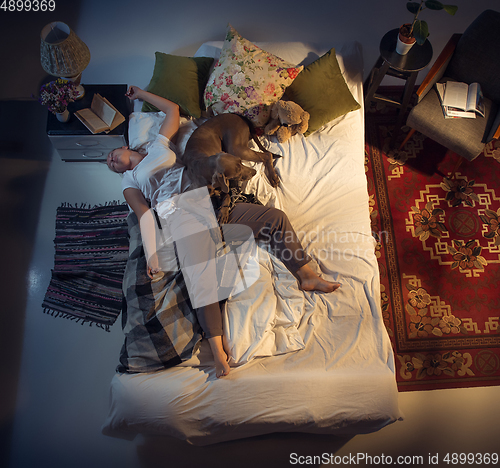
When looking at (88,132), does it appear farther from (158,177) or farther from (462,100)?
(462,100)

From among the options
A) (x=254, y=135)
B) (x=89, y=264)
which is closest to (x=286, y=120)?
(x=254, y=135)

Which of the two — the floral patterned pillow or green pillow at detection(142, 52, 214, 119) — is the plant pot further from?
green pillow at detection(142, 52, 214, 119)

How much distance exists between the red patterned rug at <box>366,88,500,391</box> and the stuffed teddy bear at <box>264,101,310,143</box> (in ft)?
2.58

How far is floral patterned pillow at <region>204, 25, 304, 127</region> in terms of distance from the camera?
2158mm

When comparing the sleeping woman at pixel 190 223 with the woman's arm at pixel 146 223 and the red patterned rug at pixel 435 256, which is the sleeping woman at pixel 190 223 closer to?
the woman's arm at pixel 146 223

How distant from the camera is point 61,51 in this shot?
210 centimetres

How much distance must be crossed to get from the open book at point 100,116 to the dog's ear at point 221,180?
1.02 meters

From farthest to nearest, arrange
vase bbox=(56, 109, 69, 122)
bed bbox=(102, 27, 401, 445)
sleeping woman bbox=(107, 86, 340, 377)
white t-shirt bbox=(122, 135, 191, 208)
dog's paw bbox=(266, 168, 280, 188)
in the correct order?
vase bbox=(56, 109, 69, 122), dog's paw bbox=(266, 168, 280, 188), white t-shirt bbox=(122, 135, 191, 208), sleeping woman bbox=(107, 86, 340, 377), bed bbox=(102, 27, 401, 445)

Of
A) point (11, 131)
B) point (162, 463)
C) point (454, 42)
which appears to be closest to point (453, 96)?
point (454, 42)

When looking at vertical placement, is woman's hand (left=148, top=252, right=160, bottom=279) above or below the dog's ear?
below

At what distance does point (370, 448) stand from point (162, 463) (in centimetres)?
122

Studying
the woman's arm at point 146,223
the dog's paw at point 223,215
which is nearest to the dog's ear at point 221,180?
the dog's paw at point 223,215

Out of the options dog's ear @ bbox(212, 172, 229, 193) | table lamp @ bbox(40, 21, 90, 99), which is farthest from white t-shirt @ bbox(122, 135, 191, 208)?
table lamp @ bbox(40, 21, 90, 99)

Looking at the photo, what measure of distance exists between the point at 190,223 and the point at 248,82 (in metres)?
0.99
